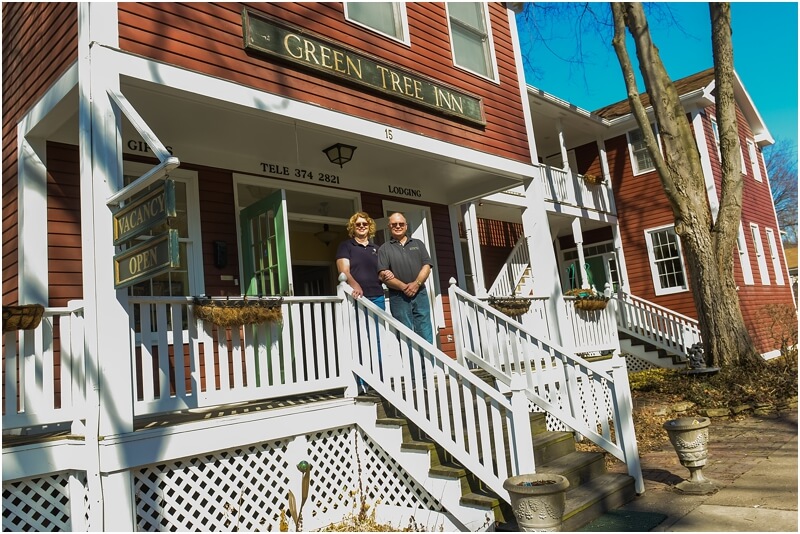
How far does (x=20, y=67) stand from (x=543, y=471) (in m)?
6.24

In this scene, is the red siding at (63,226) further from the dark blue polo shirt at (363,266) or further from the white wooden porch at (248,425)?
the dark blue polo shirt at (363,266)

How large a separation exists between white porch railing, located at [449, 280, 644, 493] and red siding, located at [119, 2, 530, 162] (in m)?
2.26

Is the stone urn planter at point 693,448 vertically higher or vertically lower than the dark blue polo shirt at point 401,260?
lower

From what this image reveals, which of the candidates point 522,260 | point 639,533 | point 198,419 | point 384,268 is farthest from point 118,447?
point 522,260

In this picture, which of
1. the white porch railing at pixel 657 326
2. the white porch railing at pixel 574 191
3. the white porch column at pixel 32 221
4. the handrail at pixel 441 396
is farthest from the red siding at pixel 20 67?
the white porch railing at pixel 657 326

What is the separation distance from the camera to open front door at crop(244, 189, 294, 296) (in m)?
6.41

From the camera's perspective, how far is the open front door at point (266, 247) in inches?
252

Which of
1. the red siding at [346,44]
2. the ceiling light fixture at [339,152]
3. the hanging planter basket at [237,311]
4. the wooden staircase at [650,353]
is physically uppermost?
the red siding at [346,44]

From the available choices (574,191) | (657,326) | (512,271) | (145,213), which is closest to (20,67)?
(145,213)

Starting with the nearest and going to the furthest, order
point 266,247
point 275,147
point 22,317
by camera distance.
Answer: point 22,317, point 266,247, point 275,147

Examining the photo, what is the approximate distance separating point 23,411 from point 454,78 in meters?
6.19

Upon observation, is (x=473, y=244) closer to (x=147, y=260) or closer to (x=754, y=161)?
(x=147, y=260)

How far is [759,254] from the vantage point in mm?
17172

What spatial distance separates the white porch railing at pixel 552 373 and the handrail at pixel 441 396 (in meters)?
0.35
